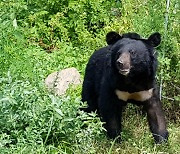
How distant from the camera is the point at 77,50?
8711mm

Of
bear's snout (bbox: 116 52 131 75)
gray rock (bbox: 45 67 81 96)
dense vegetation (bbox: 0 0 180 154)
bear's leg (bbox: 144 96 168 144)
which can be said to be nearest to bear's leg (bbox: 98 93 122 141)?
dense vegetation (bbox: 0 0 180 154)

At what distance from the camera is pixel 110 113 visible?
5945mm

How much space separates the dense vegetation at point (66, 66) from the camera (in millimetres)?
5359

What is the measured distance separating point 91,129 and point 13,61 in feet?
7.16

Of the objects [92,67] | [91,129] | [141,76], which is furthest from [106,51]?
[91,129]

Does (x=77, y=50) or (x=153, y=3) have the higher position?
(x=153, y=3)

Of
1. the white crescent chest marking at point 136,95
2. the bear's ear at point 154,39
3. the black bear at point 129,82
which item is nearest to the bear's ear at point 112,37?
the black bear at point 129,82

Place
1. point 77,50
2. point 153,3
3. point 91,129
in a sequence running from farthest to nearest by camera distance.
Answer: point 77,50 → point 153,3 → point 91,129

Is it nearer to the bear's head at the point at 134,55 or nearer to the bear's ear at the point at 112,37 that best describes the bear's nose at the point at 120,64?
the bear's head at the point at 134,55

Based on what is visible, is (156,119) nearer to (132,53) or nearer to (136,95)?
(136,95)

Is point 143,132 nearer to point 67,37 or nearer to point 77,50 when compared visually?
point 77,50

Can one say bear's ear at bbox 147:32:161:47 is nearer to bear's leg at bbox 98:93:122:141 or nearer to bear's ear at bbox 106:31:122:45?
bear's ear at bbox 106:31:122:45

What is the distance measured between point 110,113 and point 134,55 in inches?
25.5

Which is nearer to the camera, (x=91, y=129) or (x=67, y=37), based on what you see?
(x=91, y=129)
